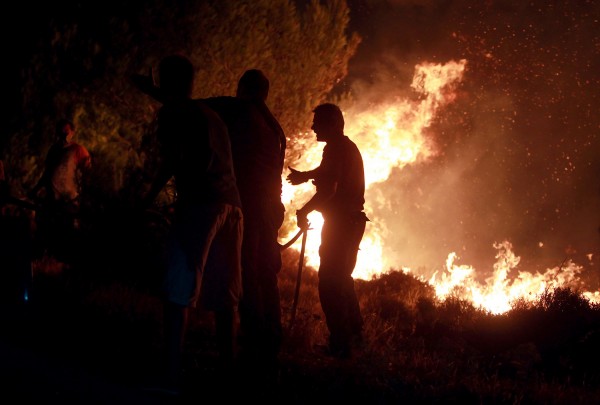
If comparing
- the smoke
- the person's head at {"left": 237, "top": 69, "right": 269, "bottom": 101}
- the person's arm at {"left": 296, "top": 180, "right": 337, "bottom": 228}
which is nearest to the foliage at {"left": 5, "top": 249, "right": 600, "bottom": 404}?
the person's arm at {"left": 296, "top": 180, "right": 337, "bottom": 228}

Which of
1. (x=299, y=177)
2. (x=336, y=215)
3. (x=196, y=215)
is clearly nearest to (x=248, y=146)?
(x=196, y=215)

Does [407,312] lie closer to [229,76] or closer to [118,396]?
[229,76]

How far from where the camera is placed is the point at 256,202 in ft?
14.0

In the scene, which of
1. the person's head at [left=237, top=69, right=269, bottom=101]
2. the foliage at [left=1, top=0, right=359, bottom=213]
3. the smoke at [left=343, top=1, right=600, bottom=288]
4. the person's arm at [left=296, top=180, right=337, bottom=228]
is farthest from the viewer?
the smoke at [left=343, top=1, right=600, bottom=288]

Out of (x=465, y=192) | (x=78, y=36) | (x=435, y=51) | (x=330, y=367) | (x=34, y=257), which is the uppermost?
(x=435, y=51)

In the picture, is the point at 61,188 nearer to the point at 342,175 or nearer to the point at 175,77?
the point at 342,175

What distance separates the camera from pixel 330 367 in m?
4.47

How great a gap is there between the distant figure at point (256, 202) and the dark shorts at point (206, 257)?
35 centimetres

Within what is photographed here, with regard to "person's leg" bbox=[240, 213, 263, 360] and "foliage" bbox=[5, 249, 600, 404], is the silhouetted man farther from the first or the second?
"foliage" bbox=[5, 249, 600, 404]

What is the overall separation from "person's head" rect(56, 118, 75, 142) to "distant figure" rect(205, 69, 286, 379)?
4.02 m

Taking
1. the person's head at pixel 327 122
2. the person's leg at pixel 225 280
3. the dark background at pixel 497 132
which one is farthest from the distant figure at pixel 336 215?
the dark background at pixel 497 132

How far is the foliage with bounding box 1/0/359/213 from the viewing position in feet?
25.8

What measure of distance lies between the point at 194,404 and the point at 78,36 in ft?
20.6

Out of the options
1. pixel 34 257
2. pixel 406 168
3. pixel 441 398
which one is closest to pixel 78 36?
pixel 34 257
